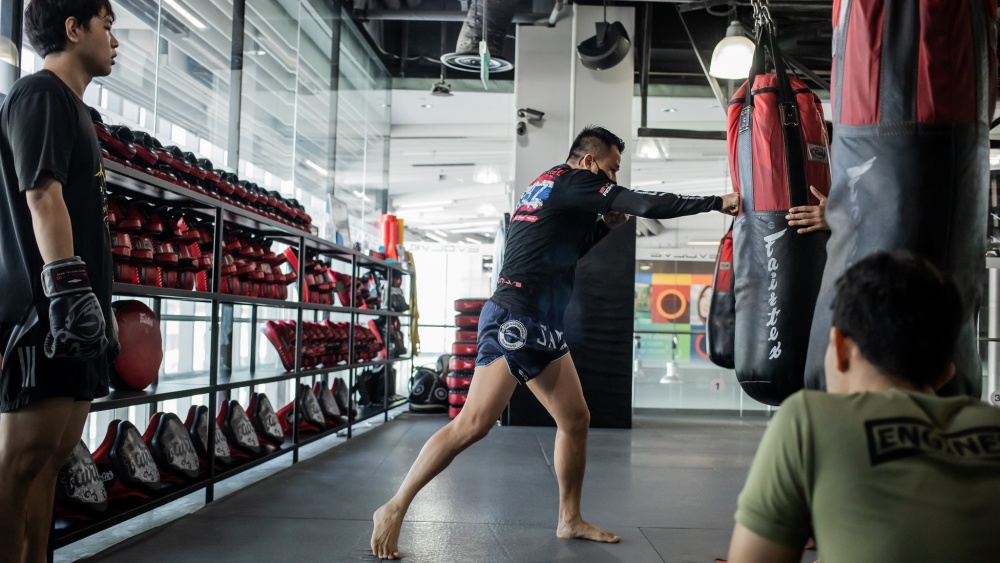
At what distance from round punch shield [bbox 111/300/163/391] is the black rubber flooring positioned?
0.62 metres

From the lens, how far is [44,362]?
1.97m

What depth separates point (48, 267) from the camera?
1.94 meters

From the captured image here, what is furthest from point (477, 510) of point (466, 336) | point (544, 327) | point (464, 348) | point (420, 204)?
point (420, 204)

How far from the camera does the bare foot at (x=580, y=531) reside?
10.5 ft

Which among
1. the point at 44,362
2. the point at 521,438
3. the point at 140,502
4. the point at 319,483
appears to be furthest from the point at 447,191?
the point at 44,362

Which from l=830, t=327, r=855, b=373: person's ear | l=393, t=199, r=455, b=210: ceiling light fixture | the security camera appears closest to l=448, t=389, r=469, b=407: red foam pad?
the security camera

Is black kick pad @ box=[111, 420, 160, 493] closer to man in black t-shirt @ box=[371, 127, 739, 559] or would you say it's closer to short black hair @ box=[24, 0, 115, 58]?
man in black t-shirt @ box=[371, 127, 739, 559]

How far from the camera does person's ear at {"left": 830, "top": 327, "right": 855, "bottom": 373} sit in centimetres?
109

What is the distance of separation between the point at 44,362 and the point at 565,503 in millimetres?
1976

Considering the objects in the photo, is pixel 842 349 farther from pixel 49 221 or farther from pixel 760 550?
pixel 49 221

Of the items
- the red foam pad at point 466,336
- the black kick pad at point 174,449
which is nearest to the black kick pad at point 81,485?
the black kick pad at point 174,449

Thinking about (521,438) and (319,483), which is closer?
(319,483)

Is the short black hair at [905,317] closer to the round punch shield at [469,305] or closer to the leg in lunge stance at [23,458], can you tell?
the leg in lunge stance at [23,458]

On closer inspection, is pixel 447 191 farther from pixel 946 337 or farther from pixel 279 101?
pixel 946 337
